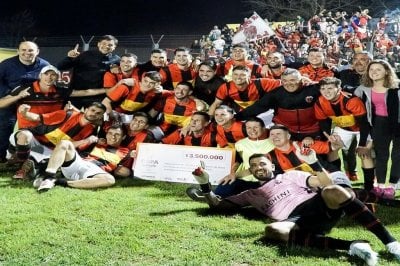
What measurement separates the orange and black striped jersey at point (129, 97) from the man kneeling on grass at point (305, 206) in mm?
2844

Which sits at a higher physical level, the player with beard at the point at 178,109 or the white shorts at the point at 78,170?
the player with beard at the point at 178,109

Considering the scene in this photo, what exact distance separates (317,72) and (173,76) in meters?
2.32

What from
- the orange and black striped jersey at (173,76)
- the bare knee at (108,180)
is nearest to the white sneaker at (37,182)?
the bare knee at (108,180)

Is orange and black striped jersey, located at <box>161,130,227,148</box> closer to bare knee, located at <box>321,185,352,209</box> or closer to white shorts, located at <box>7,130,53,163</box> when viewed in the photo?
white shorts, located at <box>7,130,53,163</box>

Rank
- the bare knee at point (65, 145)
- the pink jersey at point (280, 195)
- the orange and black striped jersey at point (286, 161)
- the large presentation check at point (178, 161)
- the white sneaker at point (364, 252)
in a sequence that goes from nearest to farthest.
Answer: the white sneaker at point (364, 252) → the pink jersey at point (280, 195) → the orange and black striped jersey at point (286, 161) → the bare knee at point (65, 145) → the large presentation check at point (178, 161)

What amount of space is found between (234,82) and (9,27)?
39.7m

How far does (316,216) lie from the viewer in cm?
397

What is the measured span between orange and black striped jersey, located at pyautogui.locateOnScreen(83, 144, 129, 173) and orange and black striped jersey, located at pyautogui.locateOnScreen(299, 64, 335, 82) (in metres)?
3.07

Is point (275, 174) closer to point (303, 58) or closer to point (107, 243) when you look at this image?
point (107, 243)

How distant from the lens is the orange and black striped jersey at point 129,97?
23.7 feet

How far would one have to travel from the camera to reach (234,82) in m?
6.74

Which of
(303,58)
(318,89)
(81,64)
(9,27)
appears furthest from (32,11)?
(318,89)

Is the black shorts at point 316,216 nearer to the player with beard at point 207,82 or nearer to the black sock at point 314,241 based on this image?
the black sock at point 314,241

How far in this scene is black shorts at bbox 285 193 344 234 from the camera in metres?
3.91
